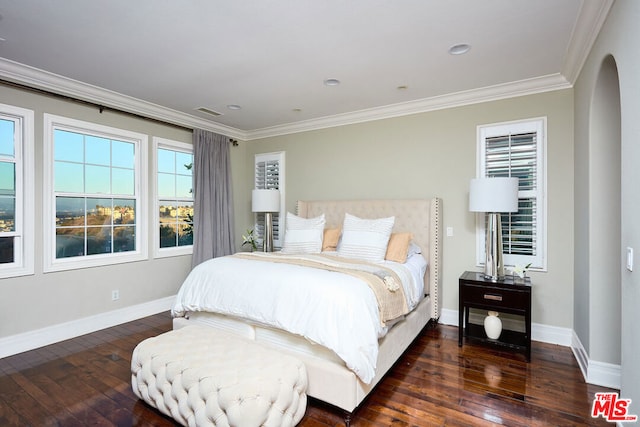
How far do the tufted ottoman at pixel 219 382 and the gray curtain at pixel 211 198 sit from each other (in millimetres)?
2541

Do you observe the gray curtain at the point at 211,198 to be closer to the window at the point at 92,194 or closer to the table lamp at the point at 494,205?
the window at the point at 92,194

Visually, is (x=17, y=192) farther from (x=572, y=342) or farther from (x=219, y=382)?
(x=572, y=342)

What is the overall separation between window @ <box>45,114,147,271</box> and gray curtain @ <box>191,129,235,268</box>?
706 mm

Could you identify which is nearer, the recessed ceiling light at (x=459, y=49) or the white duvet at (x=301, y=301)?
the white duvet at (x=301, y=301)

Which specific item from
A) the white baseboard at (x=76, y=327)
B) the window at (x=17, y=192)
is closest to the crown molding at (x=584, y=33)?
the window at (x=17, y=192)

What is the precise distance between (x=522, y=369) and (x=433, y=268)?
4.26 feet

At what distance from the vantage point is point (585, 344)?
2.77m

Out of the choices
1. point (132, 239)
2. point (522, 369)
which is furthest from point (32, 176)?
point (522, 369)

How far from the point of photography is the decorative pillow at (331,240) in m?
4.18

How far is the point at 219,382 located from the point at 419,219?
291cm

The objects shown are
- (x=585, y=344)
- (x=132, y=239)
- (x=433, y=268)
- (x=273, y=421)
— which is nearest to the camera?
(x=273, y=421)

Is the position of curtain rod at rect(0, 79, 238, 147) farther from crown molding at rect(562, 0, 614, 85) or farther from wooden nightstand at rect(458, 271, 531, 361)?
crown molding at rect(562, 0, 614, 85)

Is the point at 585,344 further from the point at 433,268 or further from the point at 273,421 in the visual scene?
the point at 273,421

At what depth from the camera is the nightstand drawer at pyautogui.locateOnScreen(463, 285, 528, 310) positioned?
9.86 ft
